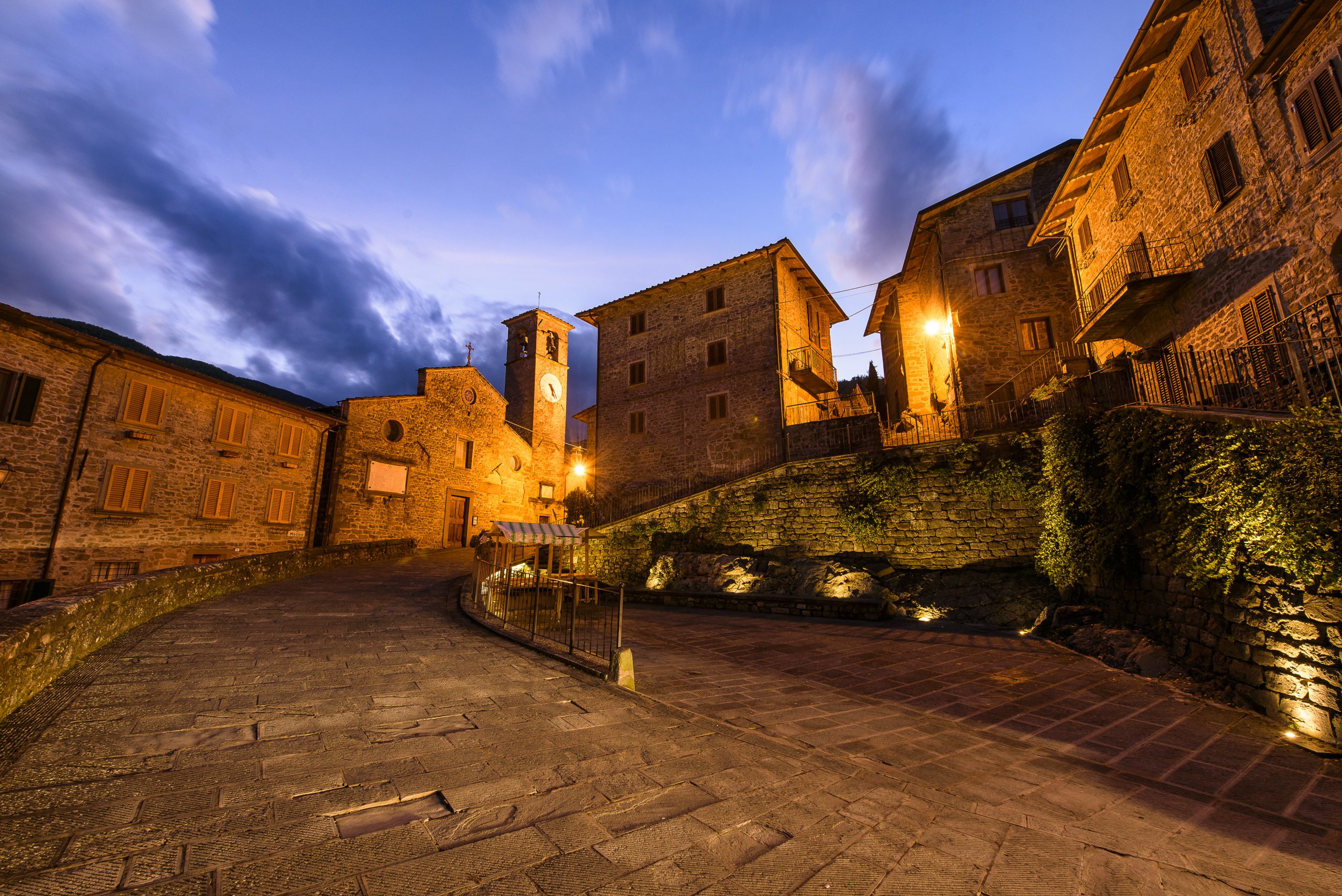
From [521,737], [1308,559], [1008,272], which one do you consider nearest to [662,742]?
[521,737]

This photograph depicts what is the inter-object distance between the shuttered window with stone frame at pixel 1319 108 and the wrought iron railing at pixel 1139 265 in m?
2.64

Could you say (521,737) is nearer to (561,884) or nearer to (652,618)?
(561,884)

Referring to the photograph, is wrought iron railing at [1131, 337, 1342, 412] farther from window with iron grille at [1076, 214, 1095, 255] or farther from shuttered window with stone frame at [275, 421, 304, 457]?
shuttered window with stone frame at [275, 421, 304, 457]

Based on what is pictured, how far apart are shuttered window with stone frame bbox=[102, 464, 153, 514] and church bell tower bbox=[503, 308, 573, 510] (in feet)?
50.5

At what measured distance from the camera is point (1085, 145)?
13273 millimetres

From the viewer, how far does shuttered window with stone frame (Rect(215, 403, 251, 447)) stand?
49.1 feet

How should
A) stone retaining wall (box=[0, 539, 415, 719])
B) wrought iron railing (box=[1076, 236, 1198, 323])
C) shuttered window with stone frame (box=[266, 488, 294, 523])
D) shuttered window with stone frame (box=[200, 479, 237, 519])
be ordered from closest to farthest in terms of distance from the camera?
stone retaining wall (box=[0, 539, 415, 719]), wrought iron railing (box=[1076, 236, 1198, 323]), shuttered window with stone frame (box=[200, 479, 237, 519]), shuttered window with stone frame (box=[266, 488, 294, 523])

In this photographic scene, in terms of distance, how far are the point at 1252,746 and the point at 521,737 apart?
19.1 feet

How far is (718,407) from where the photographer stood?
19609 millimetres

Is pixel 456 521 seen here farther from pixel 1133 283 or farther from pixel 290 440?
pixel 1133 283

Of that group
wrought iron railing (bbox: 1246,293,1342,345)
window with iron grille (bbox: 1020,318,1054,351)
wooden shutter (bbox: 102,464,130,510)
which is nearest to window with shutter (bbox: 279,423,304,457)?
wooden shutter (bbox: 102,464,130,510)

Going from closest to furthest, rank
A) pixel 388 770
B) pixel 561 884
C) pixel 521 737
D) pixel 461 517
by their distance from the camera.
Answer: pixel 561 884 → pixel 388 770 → pixel 521 737 → pixel 461 517

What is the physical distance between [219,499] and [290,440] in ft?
8.88

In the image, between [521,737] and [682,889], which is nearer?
[682,889]
